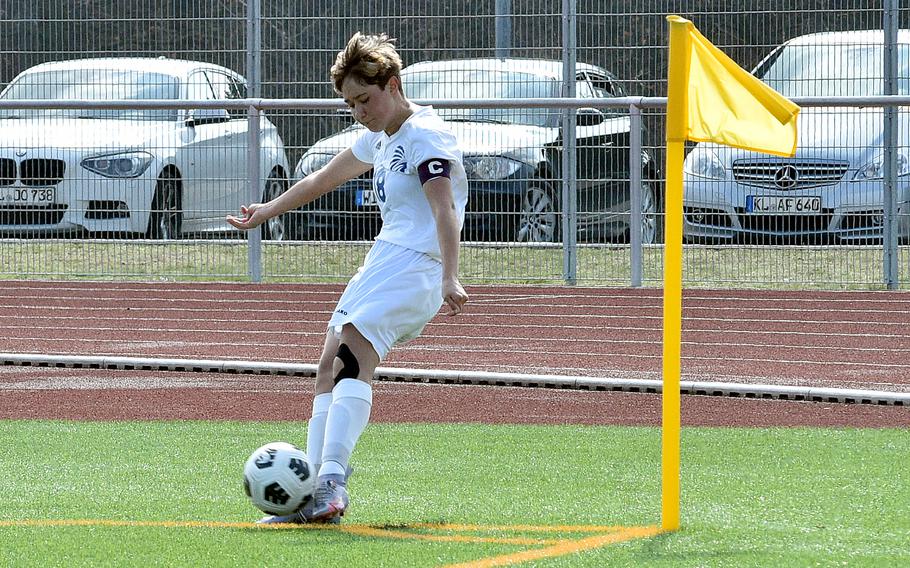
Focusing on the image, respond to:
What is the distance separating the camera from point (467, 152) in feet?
48.3

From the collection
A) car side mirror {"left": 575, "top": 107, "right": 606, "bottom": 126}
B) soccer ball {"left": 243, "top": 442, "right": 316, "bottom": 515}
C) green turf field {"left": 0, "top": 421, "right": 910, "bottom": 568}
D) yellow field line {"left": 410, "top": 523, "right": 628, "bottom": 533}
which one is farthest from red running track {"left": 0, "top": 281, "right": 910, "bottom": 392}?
soccer ball {"left": 243, "top": 442, "right": 316, "bottom": 515}

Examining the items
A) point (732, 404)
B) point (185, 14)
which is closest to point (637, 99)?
point (185, 14)

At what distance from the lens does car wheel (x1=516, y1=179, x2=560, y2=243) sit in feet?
48.9

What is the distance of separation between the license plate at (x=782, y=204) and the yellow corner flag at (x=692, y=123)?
9.07m

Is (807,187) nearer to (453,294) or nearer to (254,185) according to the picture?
(254,185)

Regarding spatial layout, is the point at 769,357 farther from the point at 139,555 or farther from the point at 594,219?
the point at 139,555

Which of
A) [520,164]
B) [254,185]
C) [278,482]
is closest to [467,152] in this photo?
[520,164]

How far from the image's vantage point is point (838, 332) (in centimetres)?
1235

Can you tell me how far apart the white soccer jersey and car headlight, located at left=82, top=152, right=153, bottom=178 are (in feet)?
32.6

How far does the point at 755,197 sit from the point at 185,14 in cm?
596

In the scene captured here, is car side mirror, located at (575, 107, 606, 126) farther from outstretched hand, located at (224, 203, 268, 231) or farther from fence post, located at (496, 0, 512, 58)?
outstretched hand, located at (224, 203, 268, 231)

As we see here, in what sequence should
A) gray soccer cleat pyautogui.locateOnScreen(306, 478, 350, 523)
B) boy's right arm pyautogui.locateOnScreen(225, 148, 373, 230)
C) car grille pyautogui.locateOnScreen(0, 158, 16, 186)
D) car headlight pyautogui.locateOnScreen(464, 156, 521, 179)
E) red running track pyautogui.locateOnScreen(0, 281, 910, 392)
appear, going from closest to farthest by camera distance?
gray soccer cleat pyautogui.locateOnScreen(306, 478, 350, 523) < boy's right arm pyautogui.locateOnScreen(225, 148, 373, 230) < red running track pyautogui.locateOnScreen(0, 281, 910, 392) < car headlight pyautogui.locateOnScreen(464, 156, 521, 179) < car grille pyautogui.locateOnScreen(0, 158, 16, 186)

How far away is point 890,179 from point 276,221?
569 centimetres

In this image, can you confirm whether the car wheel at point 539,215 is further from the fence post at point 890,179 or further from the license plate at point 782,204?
the fence post at point 890,179
